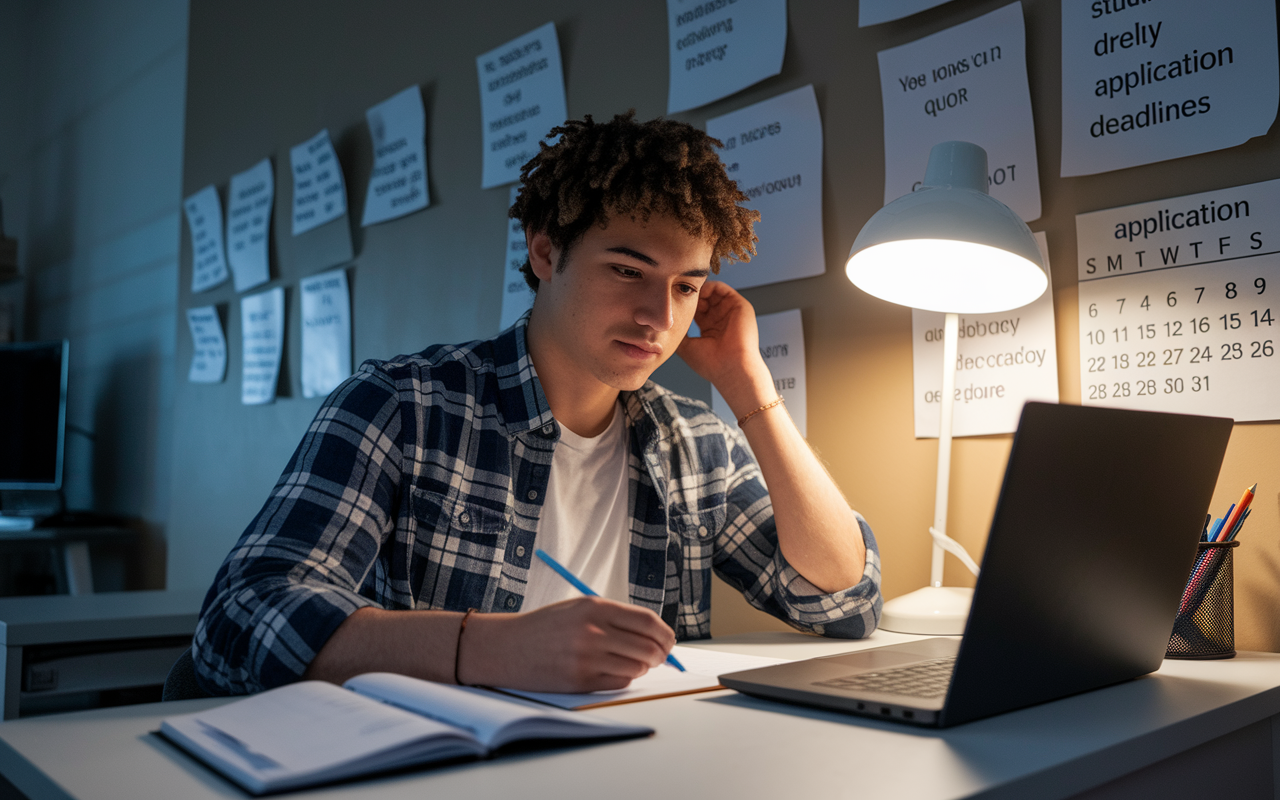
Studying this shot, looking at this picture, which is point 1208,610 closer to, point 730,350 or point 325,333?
point 730,350

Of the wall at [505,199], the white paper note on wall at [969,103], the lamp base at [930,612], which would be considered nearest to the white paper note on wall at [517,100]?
the wall at [505,199]

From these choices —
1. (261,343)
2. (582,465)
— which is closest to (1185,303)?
(582,465)

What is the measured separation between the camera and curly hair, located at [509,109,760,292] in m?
1.07

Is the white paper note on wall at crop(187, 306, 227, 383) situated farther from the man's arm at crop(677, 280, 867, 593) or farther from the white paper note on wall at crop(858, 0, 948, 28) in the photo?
the white paper note on wall at crop(858, 0, 948, 28)

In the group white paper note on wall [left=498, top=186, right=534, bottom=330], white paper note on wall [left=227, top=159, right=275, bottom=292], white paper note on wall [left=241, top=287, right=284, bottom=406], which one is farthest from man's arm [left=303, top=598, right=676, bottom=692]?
white paper note on wall [left=227, top=159, right=275, bottom=292]

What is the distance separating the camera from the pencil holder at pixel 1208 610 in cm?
88

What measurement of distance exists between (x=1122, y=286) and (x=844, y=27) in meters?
0.55

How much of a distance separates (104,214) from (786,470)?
10.9 ft

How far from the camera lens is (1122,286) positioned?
1052mm

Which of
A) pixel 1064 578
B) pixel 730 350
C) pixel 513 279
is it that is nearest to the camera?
pixel 1064 578

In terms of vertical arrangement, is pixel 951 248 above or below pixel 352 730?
above

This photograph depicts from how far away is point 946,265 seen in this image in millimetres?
1081

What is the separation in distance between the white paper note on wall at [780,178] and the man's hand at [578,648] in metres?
0.79

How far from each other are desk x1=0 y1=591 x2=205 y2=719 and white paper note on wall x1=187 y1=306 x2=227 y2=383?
1.28 m
